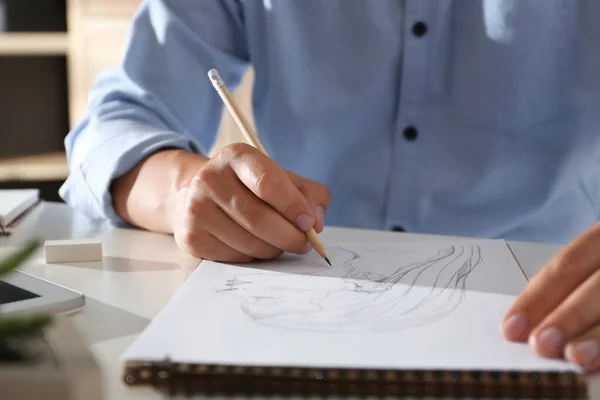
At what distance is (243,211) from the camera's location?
591 millimetres

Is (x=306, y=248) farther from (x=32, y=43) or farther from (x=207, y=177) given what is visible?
(x=32, y=43)

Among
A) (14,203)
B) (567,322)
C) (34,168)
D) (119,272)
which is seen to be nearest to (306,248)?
(119,272)

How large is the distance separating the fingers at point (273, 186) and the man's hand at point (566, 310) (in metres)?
0.21

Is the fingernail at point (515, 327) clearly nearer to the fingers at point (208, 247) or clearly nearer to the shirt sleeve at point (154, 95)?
the fingers at point (208, 247)

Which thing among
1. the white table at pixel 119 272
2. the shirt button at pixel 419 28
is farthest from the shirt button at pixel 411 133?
the white table at pixel 119 272

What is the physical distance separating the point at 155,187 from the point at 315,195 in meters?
0.17

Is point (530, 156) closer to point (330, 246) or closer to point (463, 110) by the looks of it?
point (463, 110)

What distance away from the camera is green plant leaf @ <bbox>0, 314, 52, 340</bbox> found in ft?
0.92

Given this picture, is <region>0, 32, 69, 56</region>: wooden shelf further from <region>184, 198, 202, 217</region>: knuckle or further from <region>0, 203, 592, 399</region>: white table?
<region>184, 198, 202, 217</region>: knuckle

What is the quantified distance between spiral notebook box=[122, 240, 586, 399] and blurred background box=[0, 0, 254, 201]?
1.46 m

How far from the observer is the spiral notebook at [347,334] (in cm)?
36

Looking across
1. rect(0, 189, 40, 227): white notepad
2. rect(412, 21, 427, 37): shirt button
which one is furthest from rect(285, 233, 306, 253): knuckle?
rect(412, 21, 427, 37): shirt button

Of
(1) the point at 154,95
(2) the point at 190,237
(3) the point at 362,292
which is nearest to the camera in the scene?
(3) the point at 362,292

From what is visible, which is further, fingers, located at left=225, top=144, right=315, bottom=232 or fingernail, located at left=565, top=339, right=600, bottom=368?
fingers, located at left=225, top=144, right=315, bottom=232
